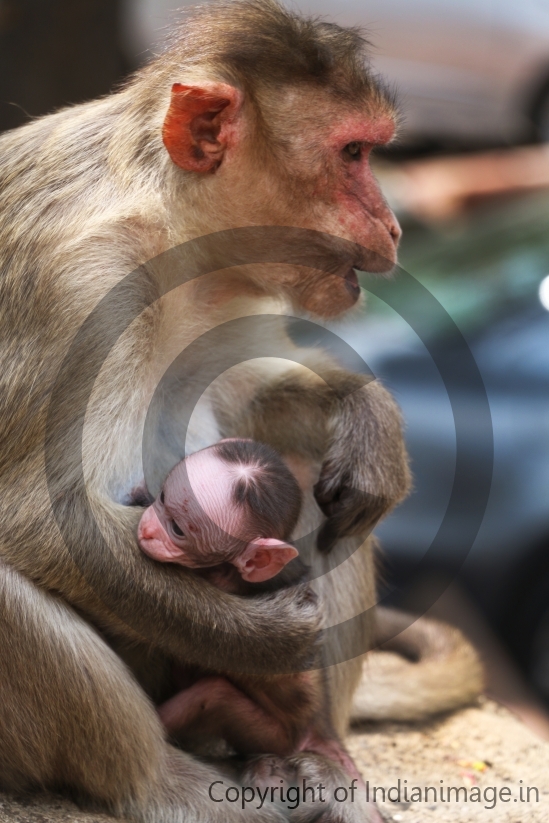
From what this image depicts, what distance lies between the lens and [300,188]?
293cm

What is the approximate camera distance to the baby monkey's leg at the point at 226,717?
2889 mm

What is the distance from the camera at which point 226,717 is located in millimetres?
2916

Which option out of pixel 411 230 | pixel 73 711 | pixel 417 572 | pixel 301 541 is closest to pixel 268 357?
pixel 301 541

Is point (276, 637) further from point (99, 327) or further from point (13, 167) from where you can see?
point (13, 167)

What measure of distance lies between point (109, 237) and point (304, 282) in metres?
0.64

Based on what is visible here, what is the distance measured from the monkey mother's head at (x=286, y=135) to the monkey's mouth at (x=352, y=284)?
0.08 metres

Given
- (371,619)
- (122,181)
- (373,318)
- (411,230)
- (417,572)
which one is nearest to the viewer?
(122,181)

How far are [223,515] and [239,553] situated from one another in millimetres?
116

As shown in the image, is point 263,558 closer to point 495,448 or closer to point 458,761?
point 458,761

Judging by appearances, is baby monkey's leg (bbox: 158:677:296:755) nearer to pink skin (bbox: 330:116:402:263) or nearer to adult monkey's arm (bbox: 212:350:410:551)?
adult monkey's arm (bbox: 212:350:410:551)

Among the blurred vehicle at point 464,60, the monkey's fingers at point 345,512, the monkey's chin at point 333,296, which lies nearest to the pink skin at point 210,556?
the monkey's fingers at point 345,512

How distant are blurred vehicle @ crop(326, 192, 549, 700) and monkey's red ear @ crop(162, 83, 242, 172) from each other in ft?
5.24

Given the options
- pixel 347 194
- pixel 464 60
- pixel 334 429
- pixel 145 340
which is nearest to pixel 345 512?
pixel 334 429

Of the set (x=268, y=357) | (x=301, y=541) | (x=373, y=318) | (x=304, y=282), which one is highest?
(x=304, y=282)
